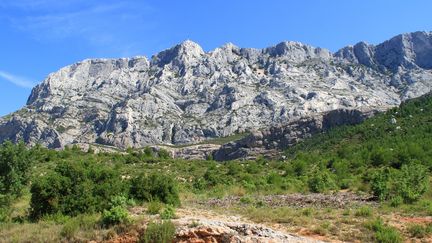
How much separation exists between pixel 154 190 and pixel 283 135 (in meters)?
133

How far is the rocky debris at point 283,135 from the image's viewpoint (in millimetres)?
145250

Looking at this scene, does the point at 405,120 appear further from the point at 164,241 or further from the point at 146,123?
the point at 146,123

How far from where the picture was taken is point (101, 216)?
1547 centimetres

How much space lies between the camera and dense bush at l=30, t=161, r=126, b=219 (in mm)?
17078

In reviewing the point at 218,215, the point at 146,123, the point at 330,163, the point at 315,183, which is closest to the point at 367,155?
the point at 330,163

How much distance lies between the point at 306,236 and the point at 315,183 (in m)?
17.3

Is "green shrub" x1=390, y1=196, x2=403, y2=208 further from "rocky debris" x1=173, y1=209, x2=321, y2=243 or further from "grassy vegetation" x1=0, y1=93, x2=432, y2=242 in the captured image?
"rocky debris" x1=173, y1=209, x2=321, y2=243

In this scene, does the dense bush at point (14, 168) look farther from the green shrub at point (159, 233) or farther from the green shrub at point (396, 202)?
the green shrub at point (396, 202)

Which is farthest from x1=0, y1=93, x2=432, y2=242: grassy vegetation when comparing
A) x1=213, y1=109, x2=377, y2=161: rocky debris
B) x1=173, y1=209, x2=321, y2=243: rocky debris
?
x1=213, y1=109, x2=377, y2=161: rocky debris

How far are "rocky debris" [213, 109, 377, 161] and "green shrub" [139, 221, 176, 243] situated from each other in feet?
419

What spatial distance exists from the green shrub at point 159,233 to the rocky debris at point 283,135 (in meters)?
128

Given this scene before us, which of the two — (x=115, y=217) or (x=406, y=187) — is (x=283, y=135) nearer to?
(x=406, y=187)

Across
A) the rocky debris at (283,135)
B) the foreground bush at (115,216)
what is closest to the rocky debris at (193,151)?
Answer: the rocky debris at (283,135)

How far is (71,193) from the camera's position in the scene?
57.9 feet
